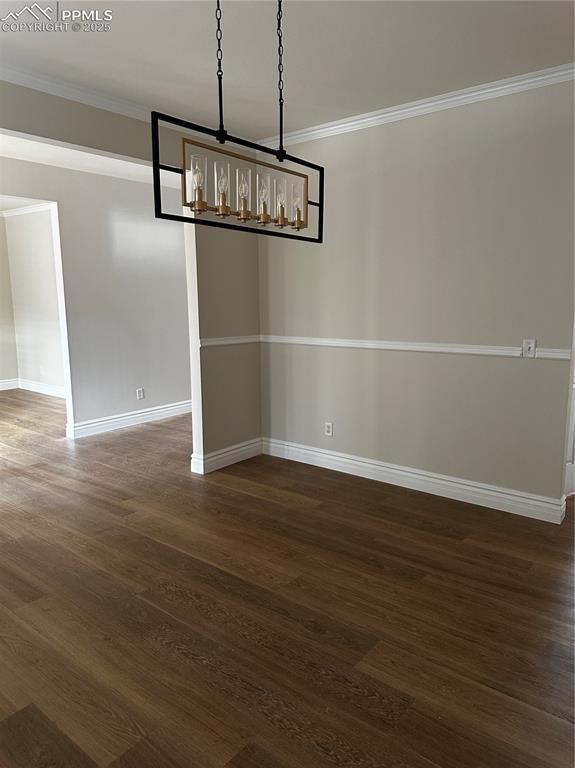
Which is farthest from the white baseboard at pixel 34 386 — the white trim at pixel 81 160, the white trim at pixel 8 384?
the white trim at pixel 81 160

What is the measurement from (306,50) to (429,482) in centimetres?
288

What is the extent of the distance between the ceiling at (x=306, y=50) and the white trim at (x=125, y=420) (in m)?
3.24

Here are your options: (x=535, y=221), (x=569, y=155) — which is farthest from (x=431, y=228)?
(x=569, y=155)

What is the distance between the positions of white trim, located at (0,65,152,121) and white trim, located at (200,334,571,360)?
5.57 ft

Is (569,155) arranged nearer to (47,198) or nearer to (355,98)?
(355,98)

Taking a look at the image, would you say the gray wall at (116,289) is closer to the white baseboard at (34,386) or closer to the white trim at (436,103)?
the white baseboard at (34,386)

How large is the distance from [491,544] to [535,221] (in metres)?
1.98

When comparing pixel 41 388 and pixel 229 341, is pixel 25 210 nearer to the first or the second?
pixel 41 388

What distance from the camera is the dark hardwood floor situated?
1.70 metres

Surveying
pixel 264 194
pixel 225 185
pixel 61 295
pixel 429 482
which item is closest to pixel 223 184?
pixel 225 185

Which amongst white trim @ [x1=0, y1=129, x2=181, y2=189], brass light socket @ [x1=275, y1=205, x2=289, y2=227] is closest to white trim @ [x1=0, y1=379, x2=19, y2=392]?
white trim @ [x1=0, y1=129, x2=181, y2=189]

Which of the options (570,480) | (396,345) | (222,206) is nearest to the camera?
(222,206)

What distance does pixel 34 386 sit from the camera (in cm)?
782

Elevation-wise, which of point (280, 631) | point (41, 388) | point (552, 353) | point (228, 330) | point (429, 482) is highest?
point (228, 330)
